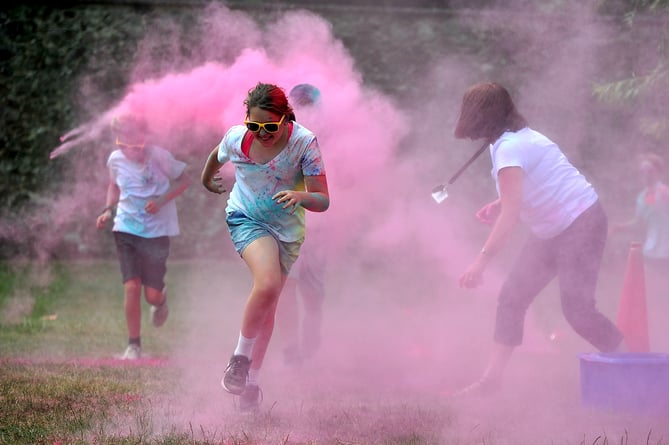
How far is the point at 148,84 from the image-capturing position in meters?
7.70

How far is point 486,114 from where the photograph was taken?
546 cm

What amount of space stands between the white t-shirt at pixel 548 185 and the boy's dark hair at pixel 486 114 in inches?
2.4

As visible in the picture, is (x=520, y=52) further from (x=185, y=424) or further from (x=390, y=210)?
(x=185, y=424)

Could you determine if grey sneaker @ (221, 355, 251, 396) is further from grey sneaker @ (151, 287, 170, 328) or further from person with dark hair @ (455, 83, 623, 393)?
grey sneaker @ (151, 287, 170, 328)

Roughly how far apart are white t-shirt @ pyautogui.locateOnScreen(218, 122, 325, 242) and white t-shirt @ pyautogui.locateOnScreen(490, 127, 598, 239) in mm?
1176

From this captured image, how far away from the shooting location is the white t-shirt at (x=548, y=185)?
17.9 feet

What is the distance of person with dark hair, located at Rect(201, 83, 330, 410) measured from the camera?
15.6ft

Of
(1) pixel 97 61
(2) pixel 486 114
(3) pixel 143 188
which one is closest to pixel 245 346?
(2) pixel 486 114

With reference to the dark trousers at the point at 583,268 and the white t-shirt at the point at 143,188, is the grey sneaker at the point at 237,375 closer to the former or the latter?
the dark trousers at the point at 583,268

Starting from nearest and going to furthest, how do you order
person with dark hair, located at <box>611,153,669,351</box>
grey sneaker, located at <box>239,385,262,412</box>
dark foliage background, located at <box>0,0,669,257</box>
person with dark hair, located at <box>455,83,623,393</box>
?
grey sneaker, located at <box>239,385,262,412</box> → person with dark hair, located at <box>455,83,623,393</box> → person with dark hair, located at <box>611,153,669,351</box> → dark foliage background, located at <box>0,0,669,257</box>

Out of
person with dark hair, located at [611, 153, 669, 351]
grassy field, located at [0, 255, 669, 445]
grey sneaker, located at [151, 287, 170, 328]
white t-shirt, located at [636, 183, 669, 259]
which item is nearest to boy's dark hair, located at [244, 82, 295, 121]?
grassy field, located at [0, 255, 669, 445]

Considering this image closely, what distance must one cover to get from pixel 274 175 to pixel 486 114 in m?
1.34

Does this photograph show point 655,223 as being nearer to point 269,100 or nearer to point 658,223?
point 658,223

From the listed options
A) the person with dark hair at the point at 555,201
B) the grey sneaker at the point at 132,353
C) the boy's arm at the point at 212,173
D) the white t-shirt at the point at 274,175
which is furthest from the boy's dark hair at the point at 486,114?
the grey sneaker at the point at 132,353
